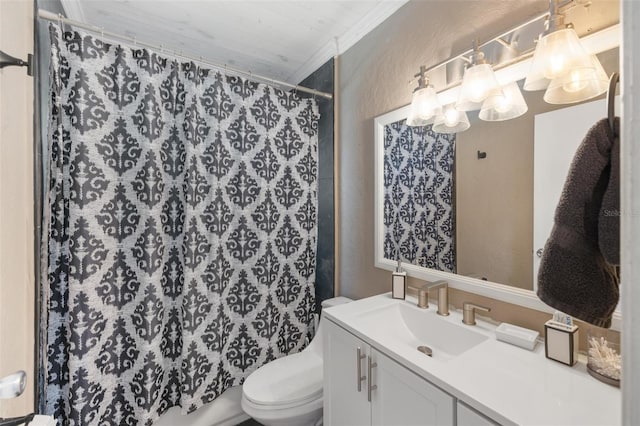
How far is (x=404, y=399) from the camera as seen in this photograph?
0.87 m

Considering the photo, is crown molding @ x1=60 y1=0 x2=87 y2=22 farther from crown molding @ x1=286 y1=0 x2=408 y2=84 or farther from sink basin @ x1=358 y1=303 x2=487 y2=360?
sink basin @ x1=358 y1=303 x2=487 y2=360

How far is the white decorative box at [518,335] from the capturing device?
2.95 ft

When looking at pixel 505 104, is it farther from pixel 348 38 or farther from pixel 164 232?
pixel 164 232

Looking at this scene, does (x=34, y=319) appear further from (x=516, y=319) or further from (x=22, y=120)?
(x=516, y=319)

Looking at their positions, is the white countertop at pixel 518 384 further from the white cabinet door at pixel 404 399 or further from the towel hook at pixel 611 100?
the towel hook at pixel 611 100

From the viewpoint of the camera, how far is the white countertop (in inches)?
24.7

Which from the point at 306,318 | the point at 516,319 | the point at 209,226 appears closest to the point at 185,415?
the point at 306,318

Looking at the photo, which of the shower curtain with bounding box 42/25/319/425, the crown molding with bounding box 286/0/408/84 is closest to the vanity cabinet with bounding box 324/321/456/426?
the shower curtain with bounding box 42/25/319/425

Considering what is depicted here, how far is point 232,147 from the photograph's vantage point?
1656 millimetres

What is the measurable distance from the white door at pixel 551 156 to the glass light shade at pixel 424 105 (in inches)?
15.9

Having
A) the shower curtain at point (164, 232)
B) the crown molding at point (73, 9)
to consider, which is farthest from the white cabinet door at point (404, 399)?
the crown molding at point (73, 9)

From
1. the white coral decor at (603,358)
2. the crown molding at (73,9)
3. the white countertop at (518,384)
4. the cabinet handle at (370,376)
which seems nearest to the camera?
the white countertop at (518,384)

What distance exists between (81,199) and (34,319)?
500 mm

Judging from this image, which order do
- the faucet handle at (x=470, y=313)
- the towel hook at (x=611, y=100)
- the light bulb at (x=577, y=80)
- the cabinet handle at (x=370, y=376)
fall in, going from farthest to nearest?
1. the faucet handle at (x=470, y=313)
2. the cabinet handle at (x=370, y=376)
3. the light bulb at (x=577, y=80)
4. the towel hook at (x=611, y=100)
